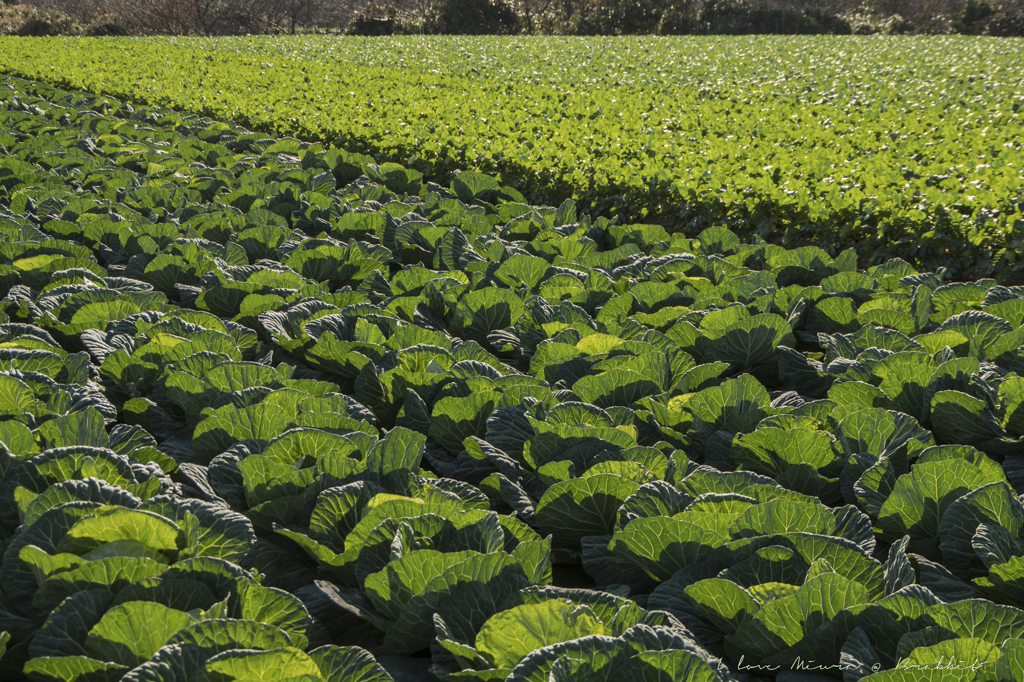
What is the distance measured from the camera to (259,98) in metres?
12.0

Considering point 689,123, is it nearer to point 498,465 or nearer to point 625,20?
point 498,465

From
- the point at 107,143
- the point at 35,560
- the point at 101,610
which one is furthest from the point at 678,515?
the point at 107,143

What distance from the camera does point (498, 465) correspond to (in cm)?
241

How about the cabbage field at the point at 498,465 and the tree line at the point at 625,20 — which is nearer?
the cabbage field at the point at 498,465

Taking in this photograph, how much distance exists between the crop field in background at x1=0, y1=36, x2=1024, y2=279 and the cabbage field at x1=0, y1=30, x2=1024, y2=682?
1.68 metres

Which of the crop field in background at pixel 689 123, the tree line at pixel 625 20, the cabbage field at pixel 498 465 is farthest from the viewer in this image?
the tree line at pixel 625 20

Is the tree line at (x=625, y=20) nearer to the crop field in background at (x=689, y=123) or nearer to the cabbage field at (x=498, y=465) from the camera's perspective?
the crop field in background at (x=689, y=123)

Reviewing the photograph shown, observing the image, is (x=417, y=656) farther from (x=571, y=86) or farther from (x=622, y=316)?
(x=571, y=86)

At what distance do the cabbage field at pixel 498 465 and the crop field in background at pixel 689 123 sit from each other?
5.52 ft

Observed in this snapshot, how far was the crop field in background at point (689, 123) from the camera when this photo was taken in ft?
18.6

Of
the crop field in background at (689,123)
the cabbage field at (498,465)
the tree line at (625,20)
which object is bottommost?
the cabbage field at (498,465)

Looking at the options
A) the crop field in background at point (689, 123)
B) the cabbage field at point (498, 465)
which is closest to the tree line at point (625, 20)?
the crop field in background at point (689, 123)

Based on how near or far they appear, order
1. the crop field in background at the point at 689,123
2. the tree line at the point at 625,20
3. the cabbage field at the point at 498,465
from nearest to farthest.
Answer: the cabbage field at the point at 498,465 → the crop field in background at the point at 689,123 → the tree line at the point at 625,20

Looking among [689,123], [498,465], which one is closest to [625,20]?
[689,123]
